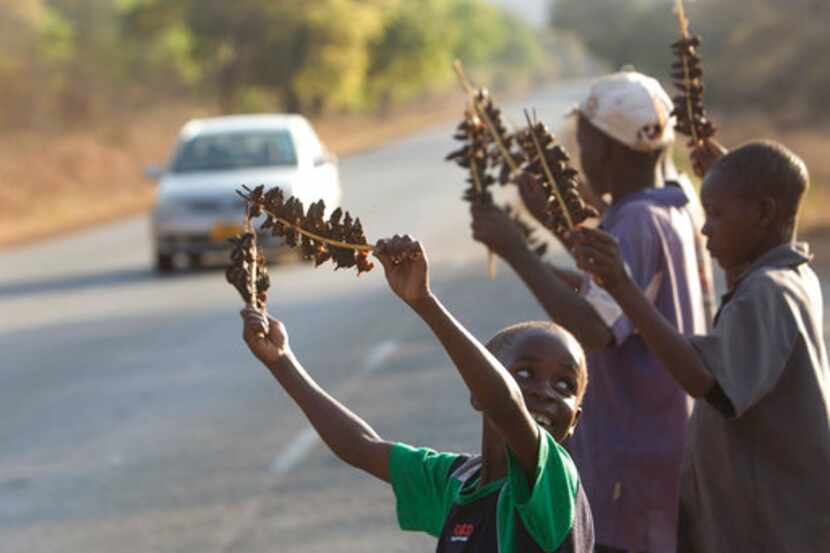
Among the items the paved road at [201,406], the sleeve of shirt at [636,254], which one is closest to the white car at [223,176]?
the paved road at [201,406]

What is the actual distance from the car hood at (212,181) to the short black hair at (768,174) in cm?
1620

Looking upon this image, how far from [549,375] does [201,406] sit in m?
7.90

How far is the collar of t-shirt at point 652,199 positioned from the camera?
456cm

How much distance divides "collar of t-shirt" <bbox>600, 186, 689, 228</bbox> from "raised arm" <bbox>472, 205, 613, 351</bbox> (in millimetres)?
195

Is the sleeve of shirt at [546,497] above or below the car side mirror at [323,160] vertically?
above

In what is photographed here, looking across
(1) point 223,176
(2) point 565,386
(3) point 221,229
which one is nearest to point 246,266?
(2) point 565,386

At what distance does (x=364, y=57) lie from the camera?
248ft

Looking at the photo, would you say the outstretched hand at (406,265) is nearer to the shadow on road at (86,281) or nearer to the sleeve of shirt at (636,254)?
the sleeve of shirt at (636,254)

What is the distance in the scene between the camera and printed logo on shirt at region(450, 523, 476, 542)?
321cm

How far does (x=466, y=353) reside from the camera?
9.95ft

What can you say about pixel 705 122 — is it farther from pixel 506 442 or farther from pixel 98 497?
pixel 98 497

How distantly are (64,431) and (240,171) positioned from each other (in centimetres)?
1081

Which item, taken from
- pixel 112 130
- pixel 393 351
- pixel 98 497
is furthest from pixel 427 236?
pixel 112 130

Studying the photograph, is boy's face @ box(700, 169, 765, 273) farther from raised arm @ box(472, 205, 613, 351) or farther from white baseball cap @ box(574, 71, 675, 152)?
white baseball cap @ box(574, 71, 675, 152)
